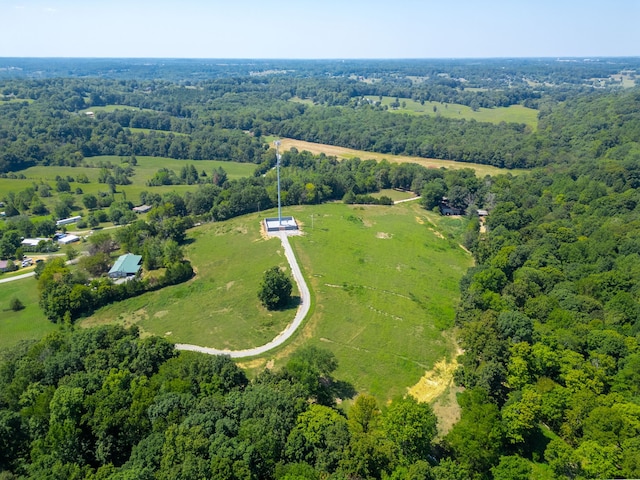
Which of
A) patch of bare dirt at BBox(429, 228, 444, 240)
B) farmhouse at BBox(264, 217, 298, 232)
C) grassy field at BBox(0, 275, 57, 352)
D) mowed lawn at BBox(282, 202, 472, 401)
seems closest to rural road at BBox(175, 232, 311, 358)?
mowed lawn at BBox(282, 202, 472, 401)

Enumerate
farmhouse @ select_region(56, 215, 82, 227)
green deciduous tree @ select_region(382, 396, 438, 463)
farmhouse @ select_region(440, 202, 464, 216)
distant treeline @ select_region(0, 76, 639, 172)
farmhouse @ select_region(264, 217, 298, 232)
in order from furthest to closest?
distant treeline @ select_region(0, 76, 639, 172) → farmhouse @ select_region(440, 202, 464, 216) → farmhouse @ select_region(56, 215, 82, 227) → farmhouse @ select_region(264, 217, 298, 232) → green deciduous tree @ select_region(382, 396, 438, 463)

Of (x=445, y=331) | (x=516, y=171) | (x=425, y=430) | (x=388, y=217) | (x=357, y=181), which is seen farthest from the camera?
(x=516, y=171)

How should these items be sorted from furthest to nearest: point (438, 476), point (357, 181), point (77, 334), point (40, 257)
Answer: point (357, 181), point (40, 257), point (77, 334), point (438, 476)

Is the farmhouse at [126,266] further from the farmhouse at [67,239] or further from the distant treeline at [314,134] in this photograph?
the distant treeline at [314,134]

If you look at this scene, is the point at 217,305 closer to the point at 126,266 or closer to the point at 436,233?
the point at 126,266

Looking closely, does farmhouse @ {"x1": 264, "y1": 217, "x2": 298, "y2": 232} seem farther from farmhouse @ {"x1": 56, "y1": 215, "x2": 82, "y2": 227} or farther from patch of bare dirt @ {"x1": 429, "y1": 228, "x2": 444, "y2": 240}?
farmhouse @ {"x1": 56, "y1": 215, "x2": 82, "y2": 227}

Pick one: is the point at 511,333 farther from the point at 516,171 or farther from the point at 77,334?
the point at 516,171

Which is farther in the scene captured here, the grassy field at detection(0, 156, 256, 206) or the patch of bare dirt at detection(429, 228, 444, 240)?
the grassy field at detection(0, 156, 256, 206)

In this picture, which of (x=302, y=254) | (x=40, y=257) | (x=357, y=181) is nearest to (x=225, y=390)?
(x=302, y=254)
